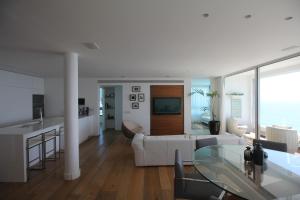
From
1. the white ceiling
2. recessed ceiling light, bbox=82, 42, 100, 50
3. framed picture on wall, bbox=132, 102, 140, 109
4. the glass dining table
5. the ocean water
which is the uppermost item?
the white ceiling

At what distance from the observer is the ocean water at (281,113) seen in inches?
222

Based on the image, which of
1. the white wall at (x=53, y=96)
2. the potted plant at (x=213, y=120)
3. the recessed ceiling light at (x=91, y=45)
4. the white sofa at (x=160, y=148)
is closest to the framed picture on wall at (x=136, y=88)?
the potted plant at (x=213, y=120)

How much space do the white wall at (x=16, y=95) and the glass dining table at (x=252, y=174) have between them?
549 centimetres

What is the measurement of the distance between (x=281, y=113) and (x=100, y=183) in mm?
6535

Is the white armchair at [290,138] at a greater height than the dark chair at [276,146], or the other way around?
the dark chair at [276,146]

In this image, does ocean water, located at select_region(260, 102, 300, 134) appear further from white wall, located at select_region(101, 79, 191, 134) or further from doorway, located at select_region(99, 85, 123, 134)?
doorway, located at select_region(99, 85, 123, 134)

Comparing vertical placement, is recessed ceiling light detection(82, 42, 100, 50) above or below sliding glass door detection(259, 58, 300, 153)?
above

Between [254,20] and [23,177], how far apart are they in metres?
4.44

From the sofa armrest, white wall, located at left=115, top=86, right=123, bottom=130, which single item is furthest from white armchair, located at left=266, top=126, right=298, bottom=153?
white wall, located at left=115, top=86, right=123, bottom=130

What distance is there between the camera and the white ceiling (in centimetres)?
172

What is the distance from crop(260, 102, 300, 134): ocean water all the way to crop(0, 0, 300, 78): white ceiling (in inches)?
128

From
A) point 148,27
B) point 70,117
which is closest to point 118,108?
point 70,117

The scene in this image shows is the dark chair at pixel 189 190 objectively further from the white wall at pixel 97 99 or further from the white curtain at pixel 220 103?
the white curtain at pixel 220 103

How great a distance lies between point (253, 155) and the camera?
225cm
